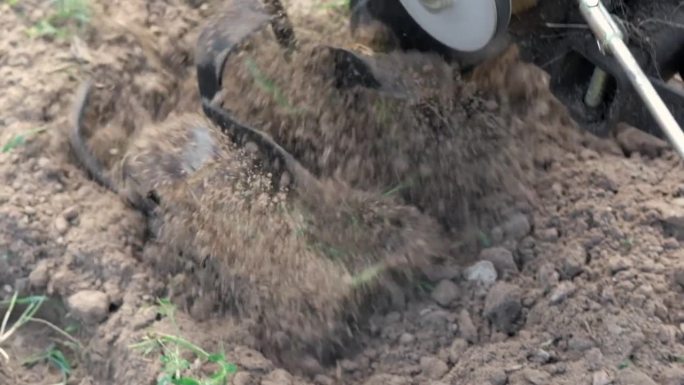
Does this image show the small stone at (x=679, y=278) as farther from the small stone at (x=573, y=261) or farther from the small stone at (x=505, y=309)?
the small stone at (x=505, y=309)

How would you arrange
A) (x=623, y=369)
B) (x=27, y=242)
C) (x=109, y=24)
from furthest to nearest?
(x=109, y=24) → (x=27, y=242) → (x=623, y=369)

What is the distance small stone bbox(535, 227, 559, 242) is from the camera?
5.41 feet

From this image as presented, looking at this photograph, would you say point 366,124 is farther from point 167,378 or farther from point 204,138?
point 167,378

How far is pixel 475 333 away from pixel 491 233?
22cm

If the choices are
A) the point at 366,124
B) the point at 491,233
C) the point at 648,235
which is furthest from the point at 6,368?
the point at 648,235

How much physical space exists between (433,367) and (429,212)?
0.32 metres

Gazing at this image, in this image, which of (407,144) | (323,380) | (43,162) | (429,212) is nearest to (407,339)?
(323,380)

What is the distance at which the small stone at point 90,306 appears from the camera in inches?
63.0

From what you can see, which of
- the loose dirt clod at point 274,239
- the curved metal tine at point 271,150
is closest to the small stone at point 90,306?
the loose dirt clod at point 274,239

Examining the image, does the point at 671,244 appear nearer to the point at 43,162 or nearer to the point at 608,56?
the point at 608,56

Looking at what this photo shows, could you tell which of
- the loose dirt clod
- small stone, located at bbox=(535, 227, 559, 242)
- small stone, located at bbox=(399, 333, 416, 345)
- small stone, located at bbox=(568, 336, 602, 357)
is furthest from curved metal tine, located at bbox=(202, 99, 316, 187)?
small stone, located at bbox=(568, 336, 602, 357)

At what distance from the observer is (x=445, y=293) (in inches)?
64.0

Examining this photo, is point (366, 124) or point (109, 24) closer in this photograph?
point (366, 124)

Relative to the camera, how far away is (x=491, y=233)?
5.58 feet
